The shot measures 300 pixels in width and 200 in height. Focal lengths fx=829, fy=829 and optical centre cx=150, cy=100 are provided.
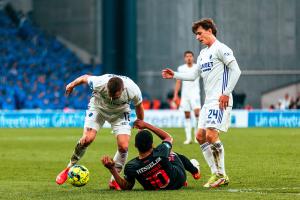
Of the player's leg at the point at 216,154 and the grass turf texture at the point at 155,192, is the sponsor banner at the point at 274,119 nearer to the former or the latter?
the grass turf texture at the point at 155,192

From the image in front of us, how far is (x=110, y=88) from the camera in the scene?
10.9 meters

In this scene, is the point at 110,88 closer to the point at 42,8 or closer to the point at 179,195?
the point at 179,195

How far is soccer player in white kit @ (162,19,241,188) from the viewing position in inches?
460

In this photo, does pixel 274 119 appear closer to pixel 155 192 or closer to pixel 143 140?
pixel 155 192

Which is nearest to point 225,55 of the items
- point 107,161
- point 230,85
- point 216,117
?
point 230,85

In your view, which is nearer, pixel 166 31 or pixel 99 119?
pixel 99 119

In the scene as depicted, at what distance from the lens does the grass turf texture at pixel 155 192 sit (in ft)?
35.0

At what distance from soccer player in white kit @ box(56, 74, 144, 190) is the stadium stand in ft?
77.4

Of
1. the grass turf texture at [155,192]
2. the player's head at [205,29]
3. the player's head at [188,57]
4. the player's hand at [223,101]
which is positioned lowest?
the grass turf texture at [155,192]

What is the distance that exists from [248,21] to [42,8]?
12.9 metres

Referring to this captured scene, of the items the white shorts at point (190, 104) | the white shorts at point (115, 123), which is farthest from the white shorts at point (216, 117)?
the white shorts at point (190, 104)

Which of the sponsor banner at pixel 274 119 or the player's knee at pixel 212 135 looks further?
the sponsor banner at pixel 274 119

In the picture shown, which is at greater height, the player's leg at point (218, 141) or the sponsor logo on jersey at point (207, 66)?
the sponsor logo on jersey at point (207, 66)

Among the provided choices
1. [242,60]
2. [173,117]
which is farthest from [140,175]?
[242,60]
